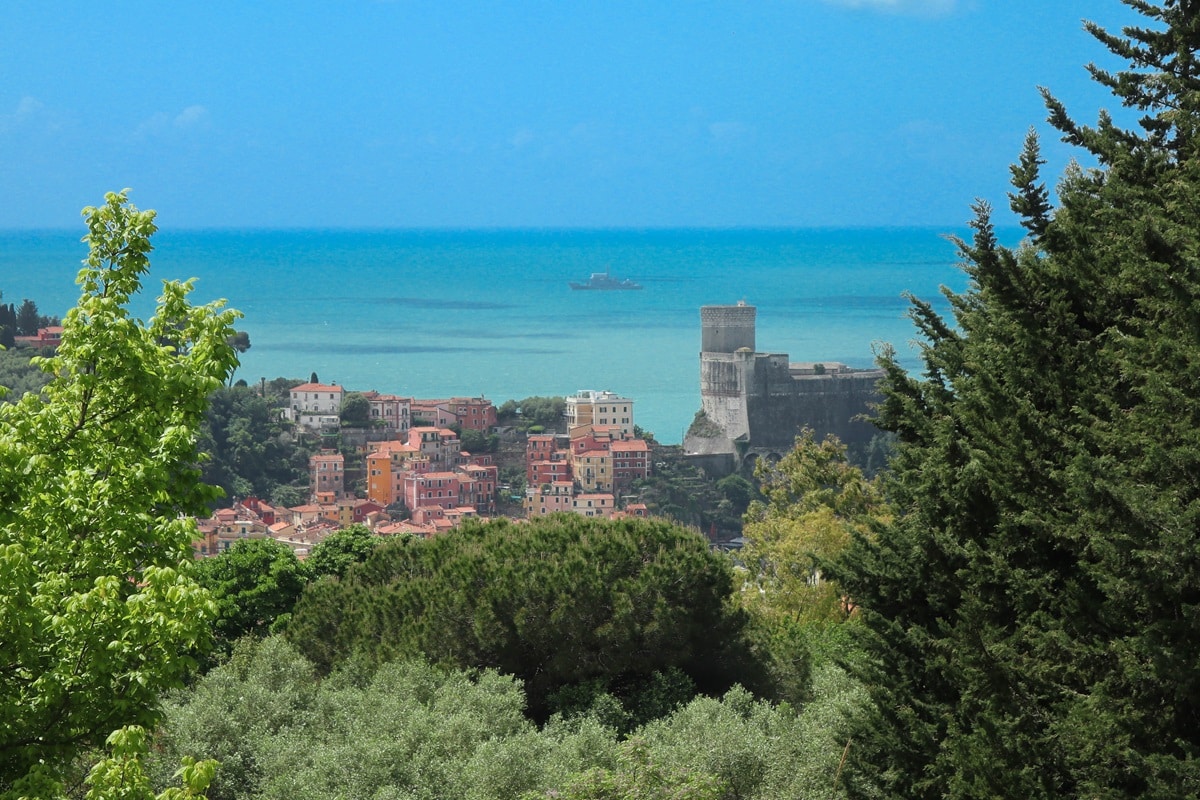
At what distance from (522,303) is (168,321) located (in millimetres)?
166541

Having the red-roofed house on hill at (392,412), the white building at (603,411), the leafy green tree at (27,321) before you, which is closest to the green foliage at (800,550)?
the white building at (603,411)

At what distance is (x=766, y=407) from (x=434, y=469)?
59.8ft

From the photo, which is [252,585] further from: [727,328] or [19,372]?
[727,328]

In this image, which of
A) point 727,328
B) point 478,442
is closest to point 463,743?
point 478,442

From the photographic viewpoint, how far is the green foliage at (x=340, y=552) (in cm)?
1625

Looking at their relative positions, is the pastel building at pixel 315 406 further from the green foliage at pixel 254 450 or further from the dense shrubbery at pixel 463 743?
the dense shrubbery at pixel 463 743

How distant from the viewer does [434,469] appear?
2741 inches

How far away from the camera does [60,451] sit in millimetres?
5328

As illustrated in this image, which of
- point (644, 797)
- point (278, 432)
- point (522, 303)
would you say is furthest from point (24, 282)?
point (644, 797)

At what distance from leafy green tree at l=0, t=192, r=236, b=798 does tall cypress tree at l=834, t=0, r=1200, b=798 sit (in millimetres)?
3971

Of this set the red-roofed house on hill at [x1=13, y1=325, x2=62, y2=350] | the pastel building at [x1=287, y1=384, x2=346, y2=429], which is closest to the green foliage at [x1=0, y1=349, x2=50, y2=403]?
the red-roofed house on hill at [x1=13, y1=325, x2=62, y2=350]

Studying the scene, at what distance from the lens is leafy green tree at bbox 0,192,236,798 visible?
482cm

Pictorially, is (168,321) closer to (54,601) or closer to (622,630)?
(54,601)

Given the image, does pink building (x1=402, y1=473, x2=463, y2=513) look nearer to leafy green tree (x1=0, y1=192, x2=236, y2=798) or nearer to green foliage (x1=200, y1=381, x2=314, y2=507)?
green foliage (x1=200, y1=381, x2=314, y2=507)
